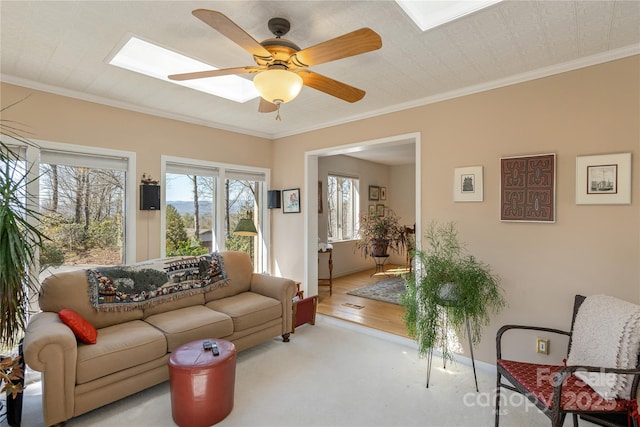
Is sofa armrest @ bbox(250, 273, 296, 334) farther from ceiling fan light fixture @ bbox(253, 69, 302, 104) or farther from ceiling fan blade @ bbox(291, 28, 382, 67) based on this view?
ceiling fan blade @ bbox(291, 28, 382, 67)

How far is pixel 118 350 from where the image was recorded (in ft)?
7.77

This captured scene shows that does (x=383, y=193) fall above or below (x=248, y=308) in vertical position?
above

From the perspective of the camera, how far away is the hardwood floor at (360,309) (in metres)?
4.02

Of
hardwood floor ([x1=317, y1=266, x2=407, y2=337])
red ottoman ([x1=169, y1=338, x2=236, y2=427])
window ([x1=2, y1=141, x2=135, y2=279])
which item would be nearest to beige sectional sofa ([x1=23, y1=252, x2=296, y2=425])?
red ottoman ([x1=169, y1=338, x2=236, y2=427])

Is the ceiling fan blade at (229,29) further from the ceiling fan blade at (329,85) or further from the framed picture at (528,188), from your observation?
the framed picture at (528,188)

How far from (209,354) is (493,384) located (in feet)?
7.94

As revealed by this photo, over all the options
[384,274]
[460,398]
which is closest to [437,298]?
[460,398]

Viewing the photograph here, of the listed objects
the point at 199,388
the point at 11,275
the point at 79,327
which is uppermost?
the point at 11,275

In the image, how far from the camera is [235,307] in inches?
129

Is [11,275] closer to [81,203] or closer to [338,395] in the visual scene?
[81,203]

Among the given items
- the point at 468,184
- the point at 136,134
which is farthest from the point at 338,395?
the point at 136,134

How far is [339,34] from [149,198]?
9.03 feet

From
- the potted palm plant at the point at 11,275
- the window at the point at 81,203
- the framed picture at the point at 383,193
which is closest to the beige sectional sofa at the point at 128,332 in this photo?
the potted palm plant at the point at 11,275

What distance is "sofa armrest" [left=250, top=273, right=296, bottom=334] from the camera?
3623 millimetres
